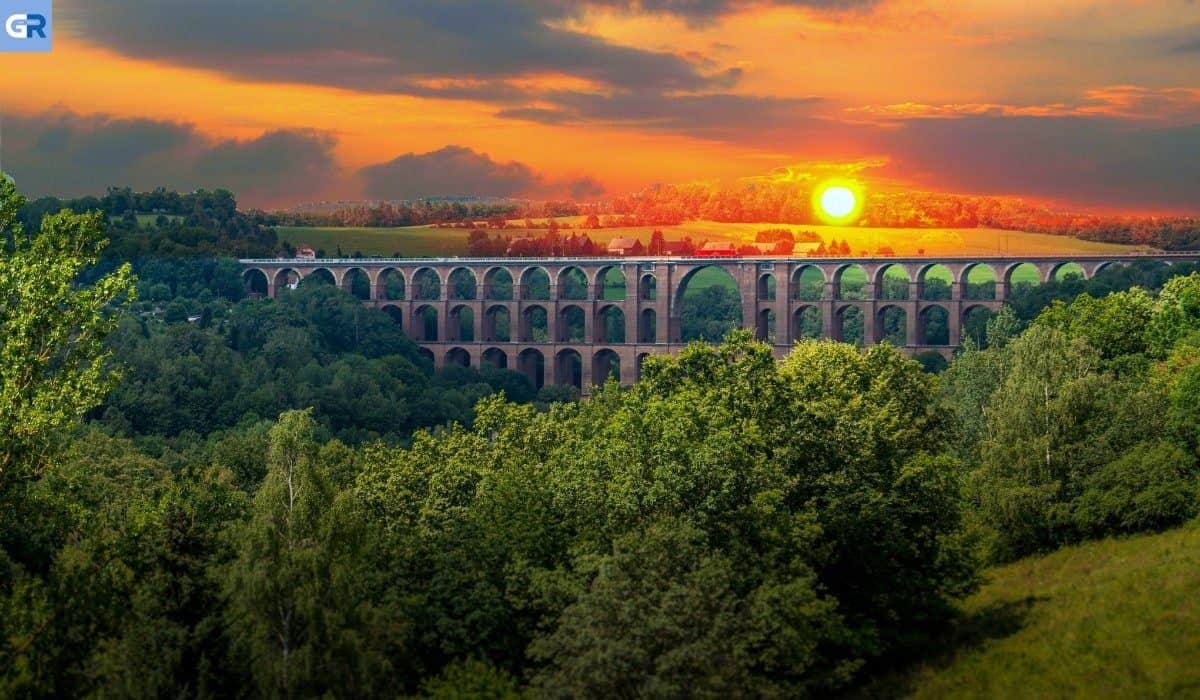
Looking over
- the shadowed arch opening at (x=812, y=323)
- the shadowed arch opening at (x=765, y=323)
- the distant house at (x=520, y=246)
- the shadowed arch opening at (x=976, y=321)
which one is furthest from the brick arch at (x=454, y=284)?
the shadowed arch opening at (x=976, y=321)

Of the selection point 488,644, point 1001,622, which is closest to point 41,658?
point 488,644

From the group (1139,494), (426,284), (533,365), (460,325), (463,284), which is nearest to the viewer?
(1139,494)

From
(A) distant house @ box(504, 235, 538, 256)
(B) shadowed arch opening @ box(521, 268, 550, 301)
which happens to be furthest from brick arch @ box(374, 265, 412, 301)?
(A) distant house @ box(504, 235, 538, 256)

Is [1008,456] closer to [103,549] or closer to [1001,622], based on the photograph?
[1001,622]

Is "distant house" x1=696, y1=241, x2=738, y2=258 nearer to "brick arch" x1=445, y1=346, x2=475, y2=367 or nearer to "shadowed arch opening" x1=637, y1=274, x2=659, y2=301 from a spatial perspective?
"shadowed arch opening" x1=637, y1=274, x2=659, y2=301

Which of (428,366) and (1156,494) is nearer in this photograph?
(1156,494)

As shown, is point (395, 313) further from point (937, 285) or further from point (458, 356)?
point (937, 285)

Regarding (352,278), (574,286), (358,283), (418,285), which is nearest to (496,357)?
(418,285)
